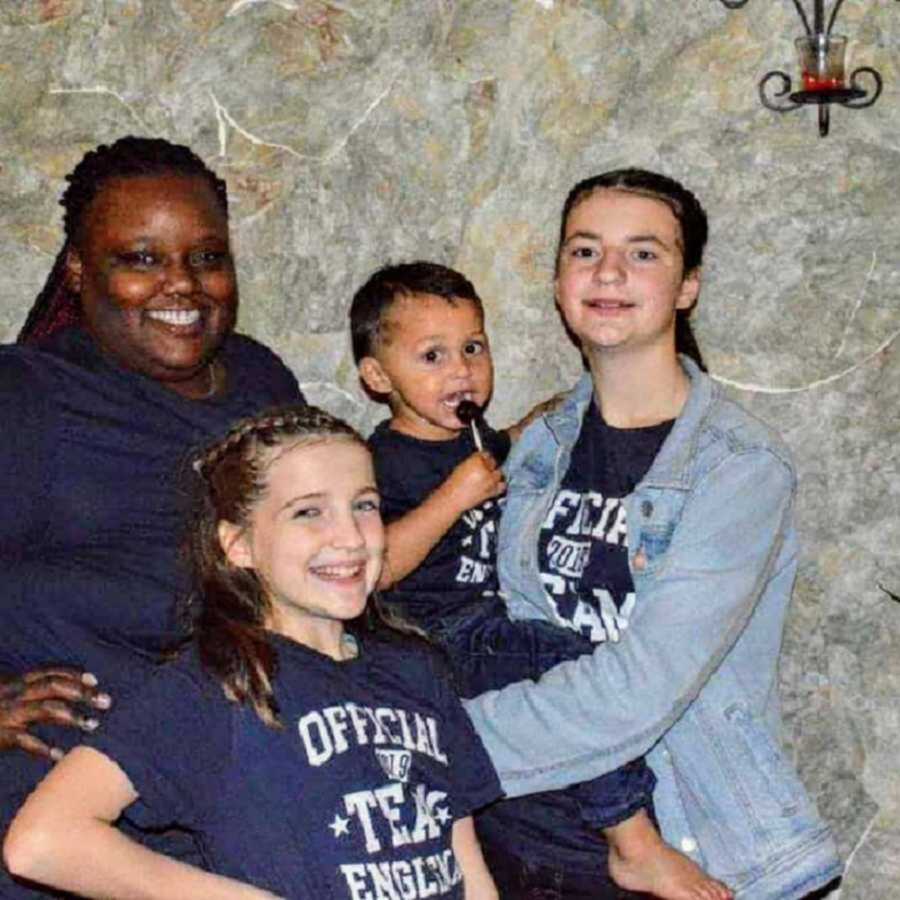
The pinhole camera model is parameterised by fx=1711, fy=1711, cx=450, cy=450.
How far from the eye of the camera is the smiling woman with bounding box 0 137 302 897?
228 cm

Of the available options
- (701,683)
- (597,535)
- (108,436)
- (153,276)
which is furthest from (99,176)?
(701,683)

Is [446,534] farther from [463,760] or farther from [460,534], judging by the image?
[463,760]

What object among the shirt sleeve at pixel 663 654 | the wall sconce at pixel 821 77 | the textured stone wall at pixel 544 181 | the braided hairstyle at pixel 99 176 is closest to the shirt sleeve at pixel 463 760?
the shirt sleeve at pixel 663 654

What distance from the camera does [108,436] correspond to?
2.38 meters

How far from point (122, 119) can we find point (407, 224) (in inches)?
22.7

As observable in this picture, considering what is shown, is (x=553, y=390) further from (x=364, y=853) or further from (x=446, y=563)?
(x=364, y=853)

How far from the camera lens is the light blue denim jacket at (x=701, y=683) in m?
2.32

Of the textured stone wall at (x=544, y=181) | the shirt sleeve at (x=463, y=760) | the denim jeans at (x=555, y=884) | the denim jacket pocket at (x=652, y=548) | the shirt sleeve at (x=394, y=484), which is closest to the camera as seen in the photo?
the shirt sleeve at (x=463, y=760)

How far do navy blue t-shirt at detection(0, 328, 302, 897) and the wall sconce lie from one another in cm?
116

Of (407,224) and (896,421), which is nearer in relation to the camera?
(896,421)

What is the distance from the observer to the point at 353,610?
2178 mm

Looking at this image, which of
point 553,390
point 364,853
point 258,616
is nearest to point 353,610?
point 258,616

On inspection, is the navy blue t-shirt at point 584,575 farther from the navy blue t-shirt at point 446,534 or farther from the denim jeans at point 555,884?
the navy blue t-shirt at point 446,534

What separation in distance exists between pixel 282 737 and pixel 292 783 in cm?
6
